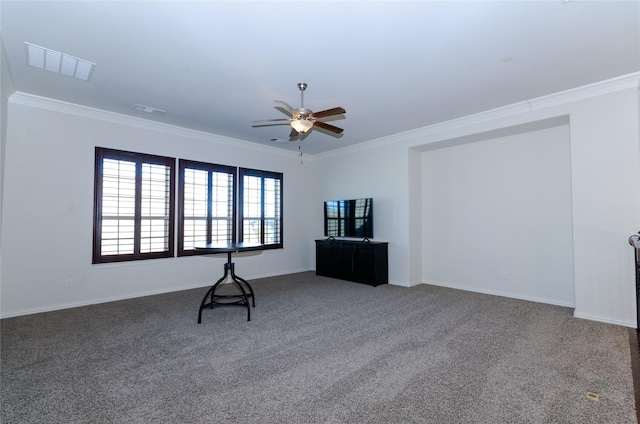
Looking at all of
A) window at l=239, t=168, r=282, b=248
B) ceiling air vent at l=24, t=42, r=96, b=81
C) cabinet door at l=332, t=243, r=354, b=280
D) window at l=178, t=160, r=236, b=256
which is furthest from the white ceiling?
cabinet door at l=332, t=243, r=354, b=280

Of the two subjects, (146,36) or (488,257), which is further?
(488,257)

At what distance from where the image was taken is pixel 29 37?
9.01 ft

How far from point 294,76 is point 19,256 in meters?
4.14

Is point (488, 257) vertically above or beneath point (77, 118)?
beneath

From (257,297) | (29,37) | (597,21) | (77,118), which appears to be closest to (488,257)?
(597,21)

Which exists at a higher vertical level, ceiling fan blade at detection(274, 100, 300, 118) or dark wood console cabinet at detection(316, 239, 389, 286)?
ceiling fan blade at detection(274, 100, 300, 118)

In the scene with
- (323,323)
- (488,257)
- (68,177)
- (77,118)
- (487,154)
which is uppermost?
(77,118)

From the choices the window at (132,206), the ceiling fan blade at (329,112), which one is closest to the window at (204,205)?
the window at (132,206)

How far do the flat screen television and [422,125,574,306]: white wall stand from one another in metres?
1.07

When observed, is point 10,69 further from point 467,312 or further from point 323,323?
point 467,312

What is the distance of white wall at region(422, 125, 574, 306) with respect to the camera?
4.39m

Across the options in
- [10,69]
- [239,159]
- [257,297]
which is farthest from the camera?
[239,159]

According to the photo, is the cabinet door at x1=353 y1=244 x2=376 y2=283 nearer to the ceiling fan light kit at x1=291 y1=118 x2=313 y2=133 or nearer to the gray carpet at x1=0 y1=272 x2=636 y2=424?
the gray carpet at x1=0 y1=272 x2=636 y2=424

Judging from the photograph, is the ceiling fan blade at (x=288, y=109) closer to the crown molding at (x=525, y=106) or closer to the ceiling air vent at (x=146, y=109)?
the ceiling air vent at (x=146, y=109)
